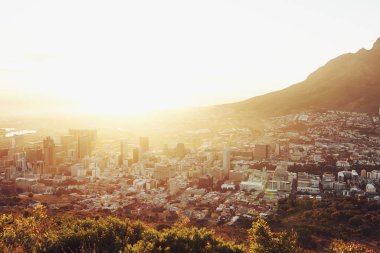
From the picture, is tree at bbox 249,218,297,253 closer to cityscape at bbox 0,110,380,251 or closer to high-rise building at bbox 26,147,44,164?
cityscape at bbox 0,110,380,251

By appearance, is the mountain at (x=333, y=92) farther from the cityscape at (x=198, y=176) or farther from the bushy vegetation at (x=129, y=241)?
the bushy vegetation at (x=129, y=241)

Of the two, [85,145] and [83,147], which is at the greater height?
[85,145]

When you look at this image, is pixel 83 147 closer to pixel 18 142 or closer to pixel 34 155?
pixel 34 155

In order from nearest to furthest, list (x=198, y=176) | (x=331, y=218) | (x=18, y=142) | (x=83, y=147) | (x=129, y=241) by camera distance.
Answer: (x=129, y=241) < (x=331, y=218) < (x=198, y=176) < (x=83, y=147) < (x=18, y=142)

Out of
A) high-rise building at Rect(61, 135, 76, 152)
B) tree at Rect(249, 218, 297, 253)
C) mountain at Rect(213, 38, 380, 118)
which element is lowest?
high-rise building at Rect(61, 135, 76, 152)

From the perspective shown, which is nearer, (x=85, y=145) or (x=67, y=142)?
(x=85, y=145)

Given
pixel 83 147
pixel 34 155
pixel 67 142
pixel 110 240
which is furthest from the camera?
pixel 67 142

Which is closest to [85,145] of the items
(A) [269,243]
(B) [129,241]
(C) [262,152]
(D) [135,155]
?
(D) [135,155]

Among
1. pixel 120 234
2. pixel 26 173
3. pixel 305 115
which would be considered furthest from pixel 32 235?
pixel 305 115

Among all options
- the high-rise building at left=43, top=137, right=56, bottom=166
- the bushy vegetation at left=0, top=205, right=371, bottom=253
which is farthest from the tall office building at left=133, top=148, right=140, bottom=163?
the bushy vegetation at left=0, top=205, right=371, bottom=253
